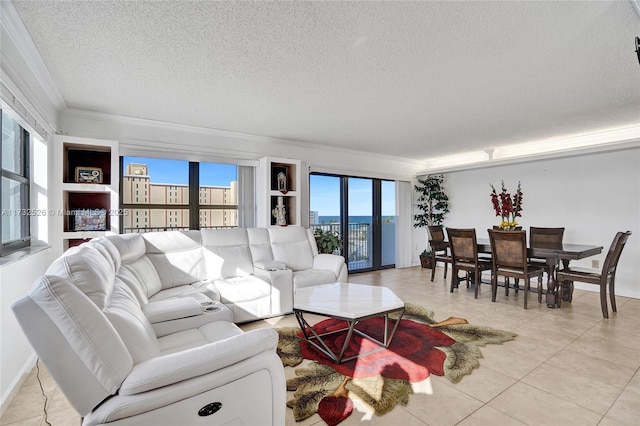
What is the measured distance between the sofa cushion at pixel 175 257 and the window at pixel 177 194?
80cm

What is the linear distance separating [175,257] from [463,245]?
3.92m

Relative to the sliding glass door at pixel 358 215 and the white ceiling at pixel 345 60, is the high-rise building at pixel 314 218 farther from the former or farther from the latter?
the white ceiling at pixel 345 60

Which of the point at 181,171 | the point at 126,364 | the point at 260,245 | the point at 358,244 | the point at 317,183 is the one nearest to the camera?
the point at 126,364

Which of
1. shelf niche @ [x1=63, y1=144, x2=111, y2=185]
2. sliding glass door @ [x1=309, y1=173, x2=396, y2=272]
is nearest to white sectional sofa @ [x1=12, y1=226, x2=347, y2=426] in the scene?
shelf niche @ [x1=63, y1=144, x2=111, y2=185]

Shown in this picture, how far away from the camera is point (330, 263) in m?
4.20

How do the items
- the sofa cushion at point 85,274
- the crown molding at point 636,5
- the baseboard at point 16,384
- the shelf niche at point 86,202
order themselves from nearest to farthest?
the sofa cushion at point 85,274, the crown molding at point 636,5, the baseboard at point 16,384, the shelf niche at point 86,202

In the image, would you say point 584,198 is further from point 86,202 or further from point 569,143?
point 86,202

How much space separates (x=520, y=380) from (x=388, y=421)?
1.12 metres

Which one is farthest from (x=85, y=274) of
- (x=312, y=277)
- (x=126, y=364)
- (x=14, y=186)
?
(x=312, y=277)

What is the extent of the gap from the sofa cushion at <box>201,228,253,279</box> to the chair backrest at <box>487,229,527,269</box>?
3189 mm

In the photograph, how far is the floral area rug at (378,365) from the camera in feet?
6.39

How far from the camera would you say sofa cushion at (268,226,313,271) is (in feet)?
13.8

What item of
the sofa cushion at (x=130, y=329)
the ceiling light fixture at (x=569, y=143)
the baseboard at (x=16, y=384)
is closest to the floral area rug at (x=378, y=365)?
the sofa cushion at (x=130, y=329)

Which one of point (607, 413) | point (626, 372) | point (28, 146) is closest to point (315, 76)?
point (28, 146)
